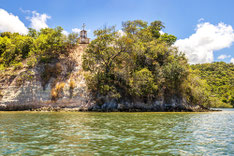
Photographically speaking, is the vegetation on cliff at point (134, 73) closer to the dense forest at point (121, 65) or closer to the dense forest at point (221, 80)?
the dense forest at point (121, 65)

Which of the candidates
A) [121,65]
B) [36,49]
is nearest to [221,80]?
[121,65]

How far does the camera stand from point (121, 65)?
37781 millimetres

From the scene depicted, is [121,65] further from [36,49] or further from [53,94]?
[36,49]

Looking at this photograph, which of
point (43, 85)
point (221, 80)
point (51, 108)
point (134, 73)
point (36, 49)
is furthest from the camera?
point (221, 80)

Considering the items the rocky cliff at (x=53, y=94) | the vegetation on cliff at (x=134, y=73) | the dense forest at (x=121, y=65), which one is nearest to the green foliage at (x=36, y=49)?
the dense forest at (x=121, y=65)

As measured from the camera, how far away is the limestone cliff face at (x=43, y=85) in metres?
34.9

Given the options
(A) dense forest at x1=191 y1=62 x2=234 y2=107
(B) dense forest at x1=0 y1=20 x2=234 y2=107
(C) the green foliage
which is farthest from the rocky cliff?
(A) dense forest at x1=191 y1=62 x2=234 y2=107

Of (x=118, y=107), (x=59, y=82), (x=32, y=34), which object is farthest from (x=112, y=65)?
(x=32, y=34)

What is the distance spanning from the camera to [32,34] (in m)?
56.3

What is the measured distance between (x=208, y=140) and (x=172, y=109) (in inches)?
1053

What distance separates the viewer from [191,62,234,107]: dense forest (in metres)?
73.0

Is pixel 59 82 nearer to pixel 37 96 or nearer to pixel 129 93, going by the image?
pixel 37 96

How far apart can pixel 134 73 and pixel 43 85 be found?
17.2 meters

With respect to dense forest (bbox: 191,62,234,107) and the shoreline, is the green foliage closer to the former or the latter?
the shoreline
